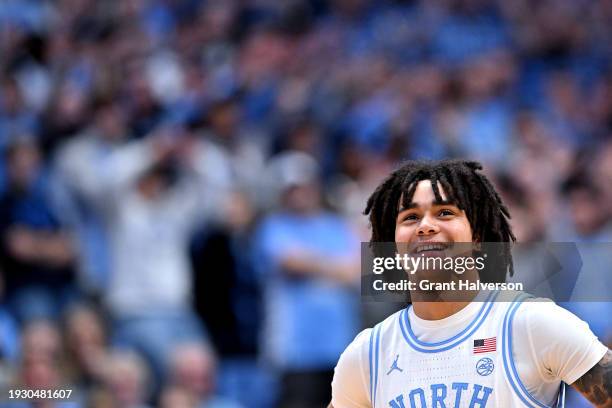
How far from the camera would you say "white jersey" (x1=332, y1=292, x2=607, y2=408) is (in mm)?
3363

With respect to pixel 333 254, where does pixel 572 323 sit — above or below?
below

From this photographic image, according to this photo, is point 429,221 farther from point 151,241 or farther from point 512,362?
→ point 151,241

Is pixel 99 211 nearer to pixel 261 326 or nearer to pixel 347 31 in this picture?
pixel 261 326

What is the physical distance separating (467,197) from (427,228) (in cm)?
18

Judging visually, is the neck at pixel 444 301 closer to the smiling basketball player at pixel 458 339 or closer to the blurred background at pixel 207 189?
the smiling basketball player at pixel 458 339

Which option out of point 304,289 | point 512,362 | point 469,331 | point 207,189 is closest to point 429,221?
point 469,331

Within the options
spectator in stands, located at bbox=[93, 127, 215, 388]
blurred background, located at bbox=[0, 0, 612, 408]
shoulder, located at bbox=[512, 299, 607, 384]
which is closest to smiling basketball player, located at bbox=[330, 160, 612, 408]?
shoulder, located at bbox=[512, 299, 607, 384]

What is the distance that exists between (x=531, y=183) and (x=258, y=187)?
2225mm

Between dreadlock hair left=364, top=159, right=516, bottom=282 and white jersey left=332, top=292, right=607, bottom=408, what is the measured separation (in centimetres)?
17

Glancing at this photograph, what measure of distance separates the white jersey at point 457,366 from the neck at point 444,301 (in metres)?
0.05

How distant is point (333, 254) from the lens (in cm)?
792

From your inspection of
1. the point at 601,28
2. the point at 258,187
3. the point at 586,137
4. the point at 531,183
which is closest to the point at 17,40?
the point at 258,187

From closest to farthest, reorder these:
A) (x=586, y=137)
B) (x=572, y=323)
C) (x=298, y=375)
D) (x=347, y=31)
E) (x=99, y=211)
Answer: (x=572, y=323), (x=298, y=375), (x=99, y=211), (x=586, y=137), (x=347, y=31)

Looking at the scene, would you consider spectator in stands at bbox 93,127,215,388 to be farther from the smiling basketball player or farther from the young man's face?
the young man's face
